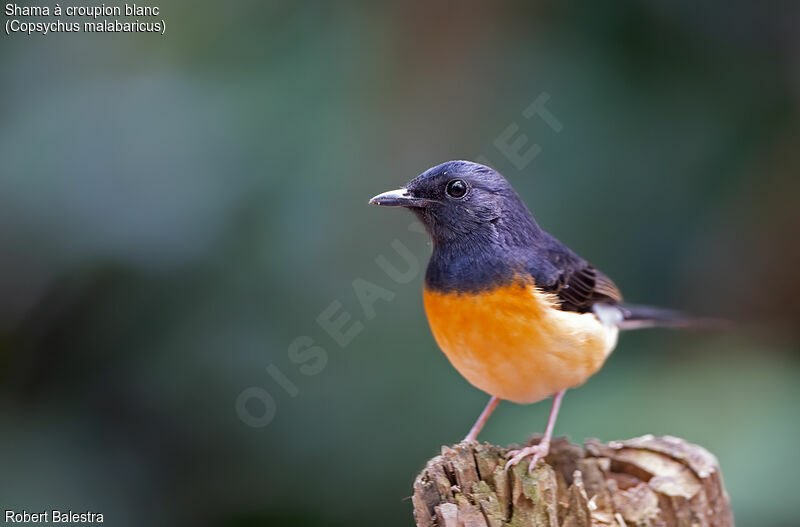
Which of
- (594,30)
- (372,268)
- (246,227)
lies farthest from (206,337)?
(594,30)

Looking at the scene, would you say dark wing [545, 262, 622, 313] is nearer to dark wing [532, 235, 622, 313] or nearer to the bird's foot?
dark wing [532, 235, 622, 313]

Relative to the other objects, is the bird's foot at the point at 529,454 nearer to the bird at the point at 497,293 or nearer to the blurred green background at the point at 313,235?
the bird at the point at 497,293

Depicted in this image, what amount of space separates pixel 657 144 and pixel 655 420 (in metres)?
2.16

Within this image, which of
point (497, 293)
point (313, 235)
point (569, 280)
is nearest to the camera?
point (497, 293)

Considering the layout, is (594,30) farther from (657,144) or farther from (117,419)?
(117,419)

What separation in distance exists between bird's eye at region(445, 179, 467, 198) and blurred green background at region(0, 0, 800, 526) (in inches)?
75.1

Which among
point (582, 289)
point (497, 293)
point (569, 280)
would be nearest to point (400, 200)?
point (497, 293)

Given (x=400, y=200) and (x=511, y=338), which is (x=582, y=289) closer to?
(x=511, y=338)

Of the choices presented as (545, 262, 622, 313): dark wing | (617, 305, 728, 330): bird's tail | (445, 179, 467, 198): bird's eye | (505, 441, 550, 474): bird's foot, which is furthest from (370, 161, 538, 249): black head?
(617, 305, 728, 330): bird's tail

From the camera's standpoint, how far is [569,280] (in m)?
4.06

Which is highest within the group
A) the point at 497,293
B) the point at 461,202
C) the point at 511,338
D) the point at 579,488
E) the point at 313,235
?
the point at 313,235

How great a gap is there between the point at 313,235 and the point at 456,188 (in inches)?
77.3

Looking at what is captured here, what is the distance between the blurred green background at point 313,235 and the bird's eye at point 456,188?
6.26 feet

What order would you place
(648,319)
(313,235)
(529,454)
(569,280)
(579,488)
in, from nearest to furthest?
(579,488) < (529,454) < (569,280) < (648,319) < (313,235)
